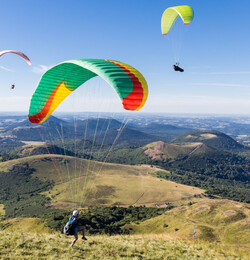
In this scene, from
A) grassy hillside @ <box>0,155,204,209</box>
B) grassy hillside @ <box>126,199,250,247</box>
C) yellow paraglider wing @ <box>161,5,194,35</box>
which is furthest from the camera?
grassy hillside @ <box>0,155,204,209</box>

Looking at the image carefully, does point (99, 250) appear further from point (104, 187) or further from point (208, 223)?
point (104, 187)

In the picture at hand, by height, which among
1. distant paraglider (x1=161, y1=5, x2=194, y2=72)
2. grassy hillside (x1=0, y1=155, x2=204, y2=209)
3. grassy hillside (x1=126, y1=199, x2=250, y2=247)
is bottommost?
grassy hillside (x1=0, y1=155, x2=204, y2=209)

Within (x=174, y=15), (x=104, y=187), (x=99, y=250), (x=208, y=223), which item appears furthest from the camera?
(x=104, y=187)

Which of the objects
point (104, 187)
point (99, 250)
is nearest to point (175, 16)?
point (99, 250)

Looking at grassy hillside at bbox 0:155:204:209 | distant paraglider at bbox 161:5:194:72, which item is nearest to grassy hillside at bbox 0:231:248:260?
distant paraglider at bbox 161:5:194:72

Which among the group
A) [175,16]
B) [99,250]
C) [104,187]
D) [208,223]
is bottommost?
[104,187]

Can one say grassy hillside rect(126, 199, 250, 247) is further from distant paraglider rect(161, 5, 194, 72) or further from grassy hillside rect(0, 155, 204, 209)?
distant paraglider rect(161, 5, 194, 72)

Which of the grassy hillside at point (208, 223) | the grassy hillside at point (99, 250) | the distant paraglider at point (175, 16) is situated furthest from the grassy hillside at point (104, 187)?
the grassy hillside at point (99, 250)
